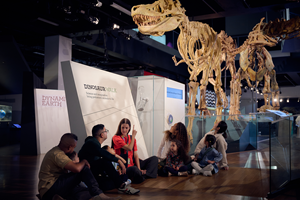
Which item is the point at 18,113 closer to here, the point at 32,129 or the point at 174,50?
the point at 32,129

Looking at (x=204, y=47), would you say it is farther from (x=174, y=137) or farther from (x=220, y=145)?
(x=174, y=137)

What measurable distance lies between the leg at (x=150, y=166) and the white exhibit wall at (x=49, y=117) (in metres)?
4.46

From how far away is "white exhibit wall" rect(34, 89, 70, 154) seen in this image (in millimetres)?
7871

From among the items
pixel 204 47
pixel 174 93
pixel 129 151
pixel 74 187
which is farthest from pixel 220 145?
pixel 74 187

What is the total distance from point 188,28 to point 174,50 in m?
8.55

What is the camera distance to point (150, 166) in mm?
4629

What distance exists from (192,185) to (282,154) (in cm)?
146

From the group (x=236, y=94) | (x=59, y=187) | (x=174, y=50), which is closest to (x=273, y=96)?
(x=236, y=94)

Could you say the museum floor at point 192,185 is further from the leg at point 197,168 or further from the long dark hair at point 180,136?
the long dark hair at point 180,136

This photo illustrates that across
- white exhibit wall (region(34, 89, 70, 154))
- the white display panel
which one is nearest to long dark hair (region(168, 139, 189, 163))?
the white display panel

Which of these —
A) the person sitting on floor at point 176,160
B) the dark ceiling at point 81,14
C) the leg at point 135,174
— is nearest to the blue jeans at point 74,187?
the leg at point 135,174

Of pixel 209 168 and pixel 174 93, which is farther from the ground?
pixel 174 93

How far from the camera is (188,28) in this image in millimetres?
6000

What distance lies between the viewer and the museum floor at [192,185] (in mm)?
3638
